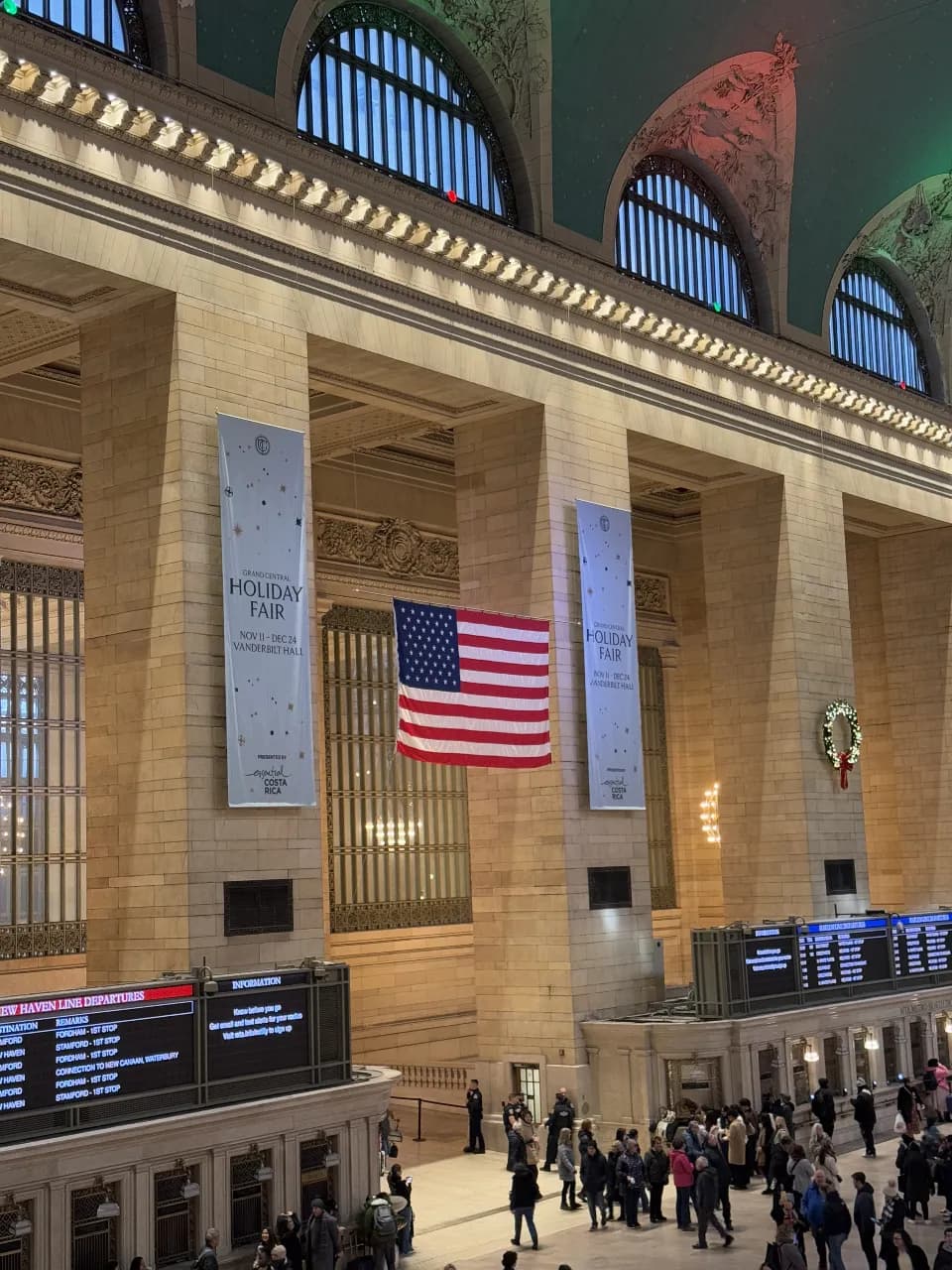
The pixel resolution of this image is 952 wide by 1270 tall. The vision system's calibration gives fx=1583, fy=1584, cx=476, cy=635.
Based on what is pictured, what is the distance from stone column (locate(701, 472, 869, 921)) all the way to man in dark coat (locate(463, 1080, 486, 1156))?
7410 mm

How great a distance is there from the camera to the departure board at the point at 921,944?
83.4 feet

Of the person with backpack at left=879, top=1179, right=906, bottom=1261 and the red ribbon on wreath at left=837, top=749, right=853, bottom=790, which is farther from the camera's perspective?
the red ribbon on wreath at left=837, top=749, right=853, bottom=790

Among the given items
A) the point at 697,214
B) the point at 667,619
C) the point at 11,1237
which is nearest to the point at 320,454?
the point at 697,214

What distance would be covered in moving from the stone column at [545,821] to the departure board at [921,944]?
16.5 feet

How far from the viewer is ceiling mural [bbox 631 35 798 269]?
24938 mm

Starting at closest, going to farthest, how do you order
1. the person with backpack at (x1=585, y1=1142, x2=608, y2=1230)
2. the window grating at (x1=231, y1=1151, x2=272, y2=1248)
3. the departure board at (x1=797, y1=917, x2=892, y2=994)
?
the window grating at (x1=231, y1=1151, x2=272, y2=1248)
the person with backpack at (x1=585, y1=1142, x2=608, y2=1230)
the departure board at (x1=797, y1=917, x2=892, y2=994)

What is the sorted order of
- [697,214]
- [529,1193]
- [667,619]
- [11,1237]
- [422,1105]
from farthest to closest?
[667,619] < [697,214] < [422,1105] < [529,1193] < [11,1237]

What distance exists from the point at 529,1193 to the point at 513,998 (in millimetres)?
5370

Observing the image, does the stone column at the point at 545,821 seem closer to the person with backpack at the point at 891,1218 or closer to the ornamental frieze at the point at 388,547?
the ornamental frieze at the point at 388,547

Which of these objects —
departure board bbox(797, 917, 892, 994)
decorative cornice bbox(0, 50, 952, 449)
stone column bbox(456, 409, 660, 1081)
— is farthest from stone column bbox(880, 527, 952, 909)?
stone column bbox(456, 409, 660, 1081)

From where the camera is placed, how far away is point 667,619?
35.6 meters

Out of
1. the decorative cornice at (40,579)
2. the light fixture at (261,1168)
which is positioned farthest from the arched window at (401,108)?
the light fixture at (261,1168)

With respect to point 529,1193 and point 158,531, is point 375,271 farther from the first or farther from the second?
point 529,1193

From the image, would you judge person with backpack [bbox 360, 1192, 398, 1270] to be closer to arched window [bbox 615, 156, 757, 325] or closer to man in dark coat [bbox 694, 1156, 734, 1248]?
man in dark coat [bbox 694, 1156, 734, 1248]
